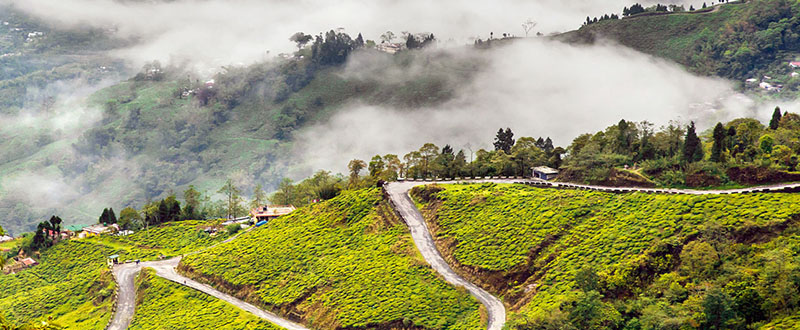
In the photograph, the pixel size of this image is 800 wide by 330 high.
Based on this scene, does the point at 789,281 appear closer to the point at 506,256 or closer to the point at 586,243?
the point at 586,243

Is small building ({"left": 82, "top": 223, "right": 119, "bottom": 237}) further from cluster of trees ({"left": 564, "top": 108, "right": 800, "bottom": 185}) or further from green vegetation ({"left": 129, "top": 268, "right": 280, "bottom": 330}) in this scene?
cluster of trees ({"left": 564, "top": 108, "right": 800, "bottom": 185})

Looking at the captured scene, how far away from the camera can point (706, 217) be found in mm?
70812

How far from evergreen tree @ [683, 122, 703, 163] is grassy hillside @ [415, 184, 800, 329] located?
8707 mm

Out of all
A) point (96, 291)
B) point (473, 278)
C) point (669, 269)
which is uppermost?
point (669, 269)

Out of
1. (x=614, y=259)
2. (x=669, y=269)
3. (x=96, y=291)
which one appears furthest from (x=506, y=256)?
(x=96, y=291)

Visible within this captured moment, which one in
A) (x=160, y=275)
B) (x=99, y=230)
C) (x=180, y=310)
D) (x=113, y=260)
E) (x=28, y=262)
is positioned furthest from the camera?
(x=99, y=230)

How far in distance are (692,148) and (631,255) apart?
21.6 meters

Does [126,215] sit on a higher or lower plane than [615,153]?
lower

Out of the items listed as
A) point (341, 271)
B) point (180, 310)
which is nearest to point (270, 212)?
point (180, 310)

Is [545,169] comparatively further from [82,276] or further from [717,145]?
[82,276]

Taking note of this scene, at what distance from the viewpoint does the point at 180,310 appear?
88625 millimetres

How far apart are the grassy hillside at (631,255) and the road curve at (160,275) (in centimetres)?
1932

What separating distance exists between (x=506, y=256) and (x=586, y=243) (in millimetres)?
7668

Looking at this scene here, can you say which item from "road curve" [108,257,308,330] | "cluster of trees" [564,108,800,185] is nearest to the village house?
"road curve" [108,257,308,330]
